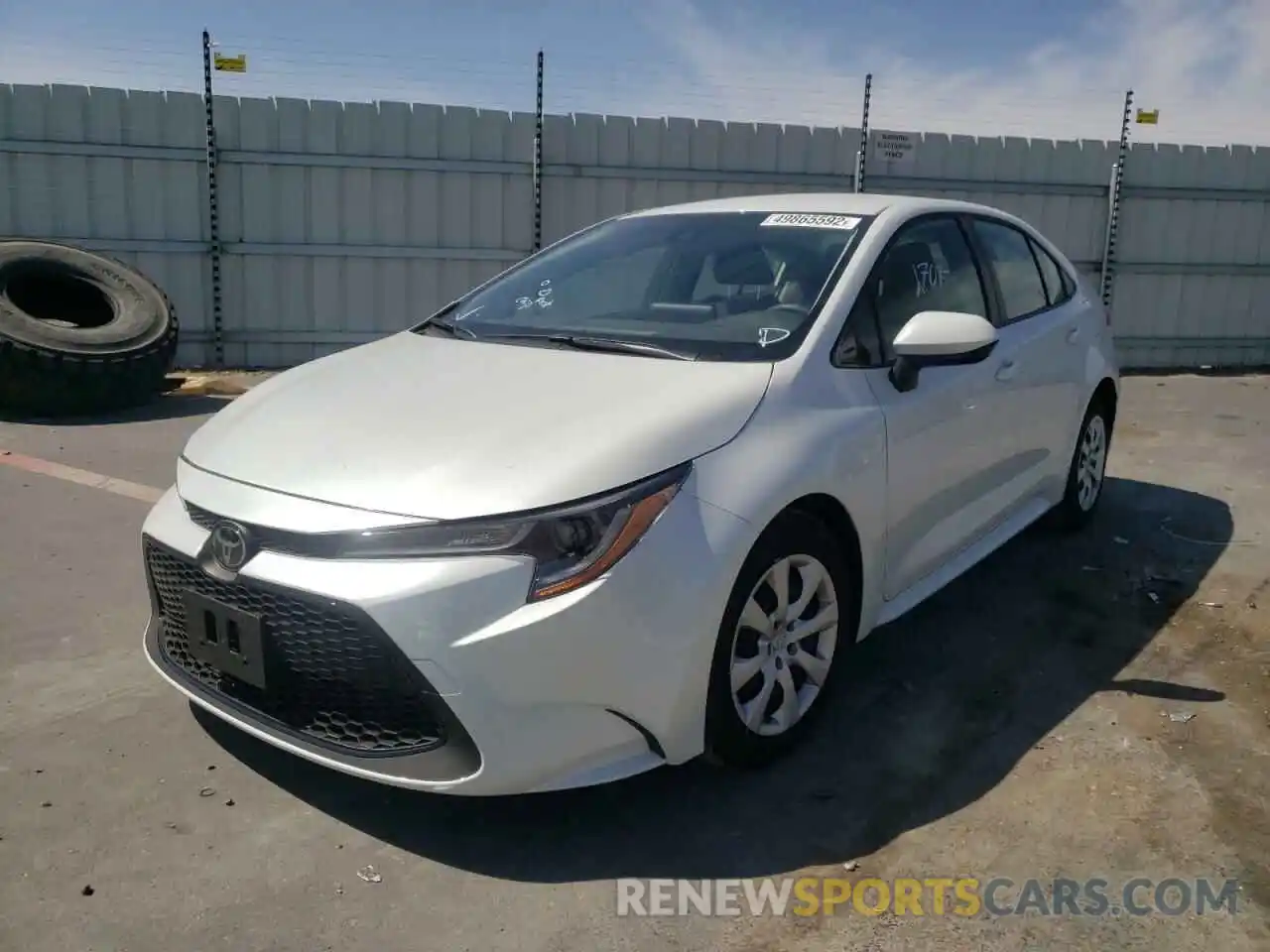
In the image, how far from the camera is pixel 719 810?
284 cm

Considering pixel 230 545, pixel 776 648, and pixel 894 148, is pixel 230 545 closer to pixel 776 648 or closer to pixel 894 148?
pixel 776 648

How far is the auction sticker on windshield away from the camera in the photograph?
3.67 metres

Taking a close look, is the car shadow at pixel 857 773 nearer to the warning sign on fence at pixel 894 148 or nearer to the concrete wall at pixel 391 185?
the concrete wall at pixel 391 185

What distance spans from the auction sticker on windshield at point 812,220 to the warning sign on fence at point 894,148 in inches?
302

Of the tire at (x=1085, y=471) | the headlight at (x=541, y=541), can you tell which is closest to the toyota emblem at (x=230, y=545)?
the headlight at (x=541, y=541)

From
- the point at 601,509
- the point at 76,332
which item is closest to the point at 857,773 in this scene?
the point at 601,509

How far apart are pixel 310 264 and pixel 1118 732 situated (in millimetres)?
8531

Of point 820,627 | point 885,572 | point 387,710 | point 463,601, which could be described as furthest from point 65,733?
point 885,572

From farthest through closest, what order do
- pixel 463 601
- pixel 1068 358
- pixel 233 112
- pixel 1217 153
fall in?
pixel 1217 153, pixel 233 112, pixel 1068 358, pixel 463 601

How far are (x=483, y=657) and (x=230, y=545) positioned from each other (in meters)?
0.70

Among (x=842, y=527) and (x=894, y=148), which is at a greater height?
(x=894, y=148)

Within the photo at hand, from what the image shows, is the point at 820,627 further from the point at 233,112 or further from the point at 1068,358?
the point at 233,112

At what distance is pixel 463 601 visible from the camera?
2377mm

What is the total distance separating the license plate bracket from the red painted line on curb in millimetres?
3128
